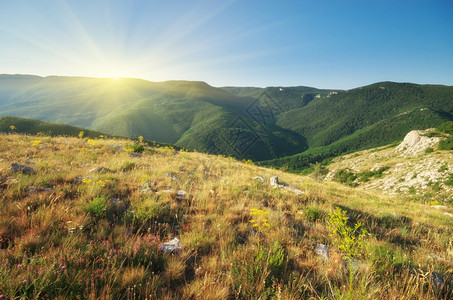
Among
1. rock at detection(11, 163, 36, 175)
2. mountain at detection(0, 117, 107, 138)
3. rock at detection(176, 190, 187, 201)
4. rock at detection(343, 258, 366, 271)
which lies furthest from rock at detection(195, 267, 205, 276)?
mountain at detection(0, 117, 107, 138)

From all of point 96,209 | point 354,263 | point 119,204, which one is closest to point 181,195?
point 119,204

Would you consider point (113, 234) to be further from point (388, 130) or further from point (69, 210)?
point (388, 130)

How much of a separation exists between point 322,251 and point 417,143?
6685 centimetres

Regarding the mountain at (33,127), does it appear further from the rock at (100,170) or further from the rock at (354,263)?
the rock at (354,263)

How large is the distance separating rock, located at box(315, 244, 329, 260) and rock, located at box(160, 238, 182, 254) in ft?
8.23

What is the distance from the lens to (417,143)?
159 feet

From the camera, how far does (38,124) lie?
73.7m

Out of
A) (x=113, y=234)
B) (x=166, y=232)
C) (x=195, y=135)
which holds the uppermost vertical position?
(x=113, y=234)

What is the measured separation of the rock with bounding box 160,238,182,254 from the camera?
2.88 meters

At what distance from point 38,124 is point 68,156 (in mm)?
96486

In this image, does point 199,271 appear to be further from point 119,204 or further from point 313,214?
point 313,214

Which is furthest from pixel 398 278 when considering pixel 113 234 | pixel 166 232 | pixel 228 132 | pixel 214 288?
pixel 228 132

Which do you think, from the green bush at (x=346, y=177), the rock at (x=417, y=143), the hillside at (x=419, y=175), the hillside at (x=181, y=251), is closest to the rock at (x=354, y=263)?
the hillside at (x=181, y=251)

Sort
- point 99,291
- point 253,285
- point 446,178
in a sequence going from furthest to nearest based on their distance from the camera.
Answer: point 446,178, point 253,285, point 99,291
